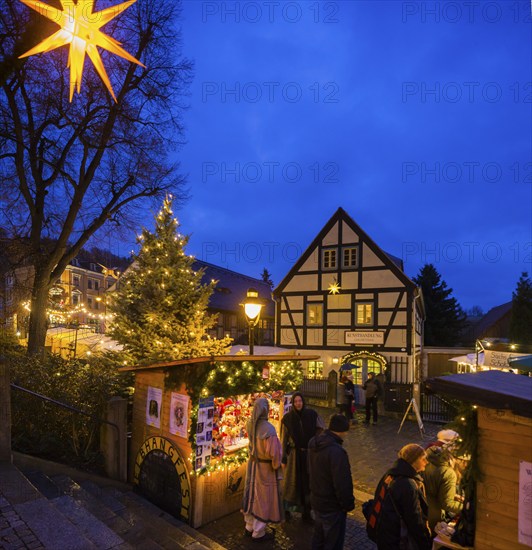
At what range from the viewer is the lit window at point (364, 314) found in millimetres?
19438

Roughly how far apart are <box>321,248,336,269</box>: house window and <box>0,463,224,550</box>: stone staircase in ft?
52.1

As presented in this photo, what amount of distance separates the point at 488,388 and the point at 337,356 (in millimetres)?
17229

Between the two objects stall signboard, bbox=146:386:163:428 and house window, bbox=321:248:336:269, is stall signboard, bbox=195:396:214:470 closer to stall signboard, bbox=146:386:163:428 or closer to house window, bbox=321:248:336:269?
stall signboard, bbox=146:386:163:428

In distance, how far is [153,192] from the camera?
14.8m

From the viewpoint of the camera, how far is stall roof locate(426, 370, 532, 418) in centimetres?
268

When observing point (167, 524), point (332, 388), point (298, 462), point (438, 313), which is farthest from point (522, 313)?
point (167, 524)

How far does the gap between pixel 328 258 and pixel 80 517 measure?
17519 mm

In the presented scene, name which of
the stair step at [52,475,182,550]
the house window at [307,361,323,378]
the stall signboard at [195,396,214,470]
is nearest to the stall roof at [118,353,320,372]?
the stall signboard at [195,396,214,470]

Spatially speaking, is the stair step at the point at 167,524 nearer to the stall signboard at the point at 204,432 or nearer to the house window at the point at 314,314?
the stall signboard at the point at 204,432

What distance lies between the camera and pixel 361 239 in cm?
1998

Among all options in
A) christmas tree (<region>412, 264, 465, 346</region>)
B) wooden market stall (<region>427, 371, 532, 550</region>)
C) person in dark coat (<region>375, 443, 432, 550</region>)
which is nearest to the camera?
wooden market stall (<region>427, 371, 532, 550</region>)

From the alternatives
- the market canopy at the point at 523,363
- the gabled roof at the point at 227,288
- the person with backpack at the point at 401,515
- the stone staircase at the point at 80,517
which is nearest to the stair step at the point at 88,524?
the stone staircase at the point at 80,517

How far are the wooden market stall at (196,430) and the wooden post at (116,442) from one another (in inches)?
6.7

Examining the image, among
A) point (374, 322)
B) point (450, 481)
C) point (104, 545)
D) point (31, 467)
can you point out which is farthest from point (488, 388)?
point (374, 322)
